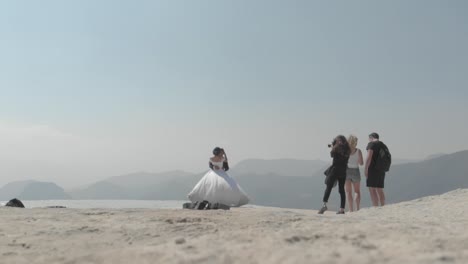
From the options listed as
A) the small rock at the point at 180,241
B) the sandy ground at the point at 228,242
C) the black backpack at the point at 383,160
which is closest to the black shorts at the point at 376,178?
the black backpack at the point at 383,160

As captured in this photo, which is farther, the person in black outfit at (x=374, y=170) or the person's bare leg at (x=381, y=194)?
the person's bare leg at (x=381, y=194)

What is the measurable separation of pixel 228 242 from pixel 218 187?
8.18m

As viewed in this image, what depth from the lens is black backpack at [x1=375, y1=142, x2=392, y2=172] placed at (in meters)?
10.6

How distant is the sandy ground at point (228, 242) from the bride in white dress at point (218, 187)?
6.12m

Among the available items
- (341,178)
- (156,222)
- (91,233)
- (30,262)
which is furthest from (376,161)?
(30,262)

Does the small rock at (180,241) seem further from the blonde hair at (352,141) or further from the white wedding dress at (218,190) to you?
the white wedding dress at (218,190)

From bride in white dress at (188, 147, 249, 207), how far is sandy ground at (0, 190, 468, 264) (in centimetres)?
612

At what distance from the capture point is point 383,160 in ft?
34.7

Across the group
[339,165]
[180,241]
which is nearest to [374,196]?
[339,165]

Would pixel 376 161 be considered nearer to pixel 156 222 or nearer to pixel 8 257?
pixel 156 222

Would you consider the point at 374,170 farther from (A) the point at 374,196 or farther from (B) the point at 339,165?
(B) the point at 339,165

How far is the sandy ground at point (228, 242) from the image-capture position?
3.35 meters

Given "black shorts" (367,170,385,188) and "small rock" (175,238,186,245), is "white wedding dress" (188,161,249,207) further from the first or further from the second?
"small rock" (175,238,186,245)

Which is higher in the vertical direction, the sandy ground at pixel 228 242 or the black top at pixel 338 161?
the black top at pixel 338 161
